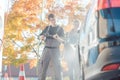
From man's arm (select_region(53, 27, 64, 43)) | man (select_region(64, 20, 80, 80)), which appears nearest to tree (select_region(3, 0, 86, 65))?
man (select_region(64, 20, 80, 80))

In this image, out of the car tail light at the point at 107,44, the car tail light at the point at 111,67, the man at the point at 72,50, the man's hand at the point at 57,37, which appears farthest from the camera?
the man at the point at 72,50

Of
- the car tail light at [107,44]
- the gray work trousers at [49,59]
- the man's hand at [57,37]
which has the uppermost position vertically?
the man's hand at [57,37]

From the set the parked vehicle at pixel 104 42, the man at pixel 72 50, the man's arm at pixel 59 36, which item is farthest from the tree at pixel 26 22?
the parked vehicle at pixel 104 42

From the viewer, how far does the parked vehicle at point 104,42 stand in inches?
199

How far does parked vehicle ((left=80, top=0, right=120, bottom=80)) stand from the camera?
199 inches

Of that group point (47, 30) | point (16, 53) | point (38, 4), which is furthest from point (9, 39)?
point (47, 30)

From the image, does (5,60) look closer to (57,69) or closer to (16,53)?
(16,53)

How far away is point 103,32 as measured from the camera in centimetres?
523

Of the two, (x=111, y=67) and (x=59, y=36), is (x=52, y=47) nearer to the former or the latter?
(x=59, y=36)

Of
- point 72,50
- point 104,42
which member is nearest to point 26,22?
point 72,50

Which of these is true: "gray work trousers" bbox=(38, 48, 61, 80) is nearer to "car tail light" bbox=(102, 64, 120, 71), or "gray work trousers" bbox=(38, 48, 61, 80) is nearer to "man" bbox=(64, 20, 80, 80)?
"man" bbox=(64, 20, 80, 80)

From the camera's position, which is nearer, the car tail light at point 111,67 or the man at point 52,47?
the car tail light at point 111,67

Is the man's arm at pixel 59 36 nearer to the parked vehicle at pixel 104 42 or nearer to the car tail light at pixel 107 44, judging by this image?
the parked vehicle at pixel 104 42

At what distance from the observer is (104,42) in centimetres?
521
